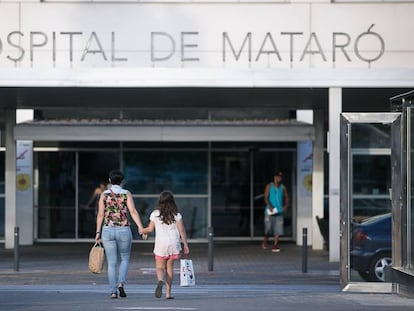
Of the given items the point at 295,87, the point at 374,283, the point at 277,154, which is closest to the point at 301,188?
the point at 277,154

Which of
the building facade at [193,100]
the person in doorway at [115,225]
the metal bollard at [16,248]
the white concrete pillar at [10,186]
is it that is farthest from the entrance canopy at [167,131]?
the person in doorway at [115,225]

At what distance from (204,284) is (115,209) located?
3792mm

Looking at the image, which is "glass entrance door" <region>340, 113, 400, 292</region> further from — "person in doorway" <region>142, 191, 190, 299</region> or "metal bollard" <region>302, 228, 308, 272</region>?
"person in doorway" <region>142, 191, 190, 299</region>

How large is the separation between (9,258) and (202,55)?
6538mm

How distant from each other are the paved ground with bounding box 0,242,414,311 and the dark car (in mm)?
713

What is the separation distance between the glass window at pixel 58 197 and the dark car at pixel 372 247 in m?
11.7

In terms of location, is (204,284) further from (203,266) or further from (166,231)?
(166,231)

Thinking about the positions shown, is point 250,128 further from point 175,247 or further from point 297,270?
point 175,247

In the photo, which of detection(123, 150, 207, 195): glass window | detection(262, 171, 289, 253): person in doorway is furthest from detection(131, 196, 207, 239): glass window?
detection(262, 171, 289, 253): person in doorway

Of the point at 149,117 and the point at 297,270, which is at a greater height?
the point at 149,117

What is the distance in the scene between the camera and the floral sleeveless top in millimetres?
12742

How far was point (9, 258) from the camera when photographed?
20781 millimetres

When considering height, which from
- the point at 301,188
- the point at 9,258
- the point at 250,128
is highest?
the point at 250,128

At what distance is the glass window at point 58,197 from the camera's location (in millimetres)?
25531
